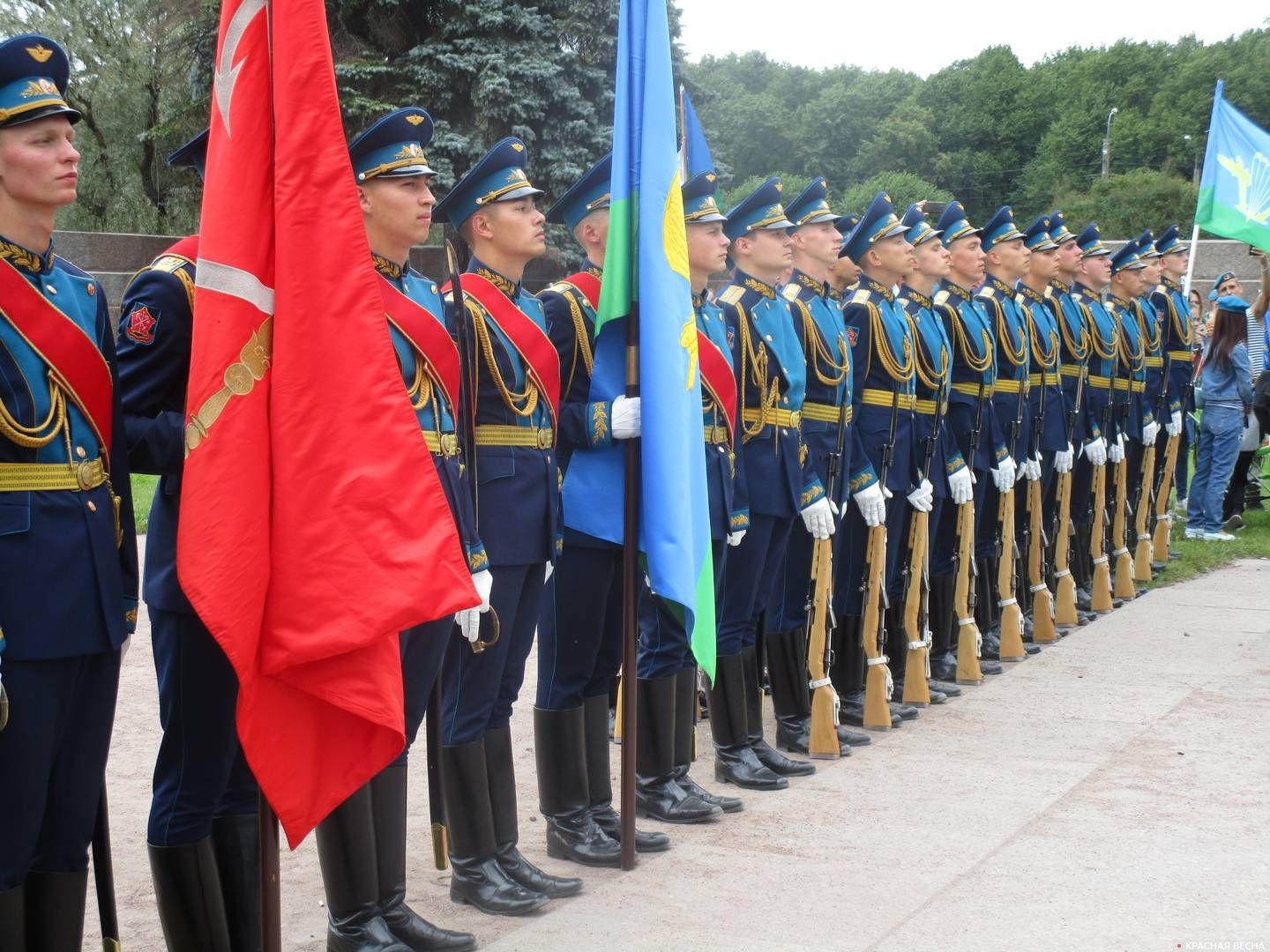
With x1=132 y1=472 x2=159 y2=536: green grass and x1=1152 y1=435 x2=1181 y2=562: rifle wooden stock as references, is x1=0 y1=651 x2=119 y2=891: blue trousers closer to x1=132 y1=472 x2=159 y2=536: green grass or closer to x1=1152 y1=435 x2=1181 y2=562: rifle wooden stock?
x1=132 y1=472 x2=159 y2=536: green grass

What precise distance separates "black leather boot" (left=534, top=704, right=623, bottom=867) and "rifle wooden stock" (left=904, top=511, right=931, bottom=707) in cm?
251

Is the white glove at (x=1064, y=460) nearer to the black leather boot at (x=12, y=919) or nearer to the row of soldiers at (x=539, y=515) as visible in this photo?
the row of soldiers at (x=539, y=515)

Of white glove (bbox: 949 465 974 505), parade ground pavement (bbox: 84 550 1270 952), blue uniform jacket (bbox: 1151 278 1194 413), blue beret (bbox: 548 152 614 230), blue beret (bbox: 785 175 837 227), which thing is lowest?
parade ground pavement (bbox: 84 550 1270 952)

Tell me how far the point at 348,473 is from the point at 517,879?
172 centimetres

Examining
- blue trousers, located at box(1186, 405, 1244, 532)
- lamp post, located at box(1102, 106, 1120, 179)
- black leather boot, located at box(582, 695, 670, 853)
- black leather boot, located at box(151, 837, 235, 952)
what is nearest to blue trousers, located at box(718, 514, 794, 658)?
black leather boot, located at box(582, 695, 670, 853)

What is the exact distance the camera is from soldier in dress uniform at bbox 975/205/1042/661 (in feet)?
26.1

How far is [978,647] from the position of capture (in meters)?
7.45

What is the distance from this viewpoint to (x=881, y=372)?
677 cm

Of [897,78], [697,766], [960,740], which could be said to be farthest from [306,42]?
[897,78]

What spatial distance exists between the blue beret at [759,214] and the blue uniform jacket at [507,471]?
166cm

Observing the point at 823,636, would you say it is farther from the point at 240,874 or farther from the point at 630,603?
the point at 240,874

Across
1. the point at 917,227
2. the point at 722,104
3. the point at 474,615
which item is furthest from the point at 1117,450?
the point at 722,104

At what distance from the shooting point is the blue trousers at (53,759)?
3021 millimetres

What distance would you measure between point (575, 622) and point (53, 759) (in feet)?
6.52
